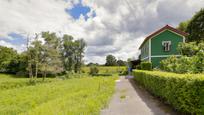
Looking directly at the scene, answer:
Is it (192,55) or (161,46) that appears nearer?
(192,55)

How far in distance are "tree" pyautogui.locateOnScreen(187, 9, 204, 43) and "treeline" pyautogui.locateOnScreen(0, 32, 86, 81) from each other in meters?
26.8

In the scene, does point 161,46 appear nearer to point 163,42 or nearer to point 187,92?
point 163,42

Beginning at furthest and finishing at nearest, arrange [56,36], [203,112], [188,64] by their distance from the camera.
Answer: [56,36]
[188,64]
[203,112]

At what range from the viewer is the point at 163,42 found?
2389cm

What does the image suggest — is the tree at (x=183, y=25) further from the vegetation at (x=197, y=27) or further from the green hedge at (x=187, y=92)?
the green hedge at (x=187, y=92)

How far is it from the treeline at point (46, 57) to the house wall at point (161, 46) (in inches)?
866

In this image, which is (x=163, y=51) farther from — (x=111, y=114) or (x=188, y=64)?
(x=111, y=114)

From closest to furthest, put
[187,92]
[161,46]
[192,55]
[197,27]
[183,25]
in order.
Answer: [187,92], [192,55], [161,46], [197,27], [183,25]

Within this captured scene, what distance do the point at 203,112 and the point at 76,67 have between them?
54.6 metres

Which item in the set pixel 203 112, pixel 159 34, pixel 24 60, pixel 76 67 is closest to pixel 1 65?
pixel 24 60

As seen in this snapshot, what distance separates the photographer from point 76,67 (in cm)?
5853

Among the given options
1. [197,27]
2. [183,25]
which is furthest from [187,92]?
[183,25]

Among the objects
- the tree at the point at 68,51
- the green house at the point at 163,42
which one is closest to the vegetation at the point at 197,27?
the green house at the point at 163,42

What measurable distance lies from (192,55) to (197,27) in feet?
80.2
